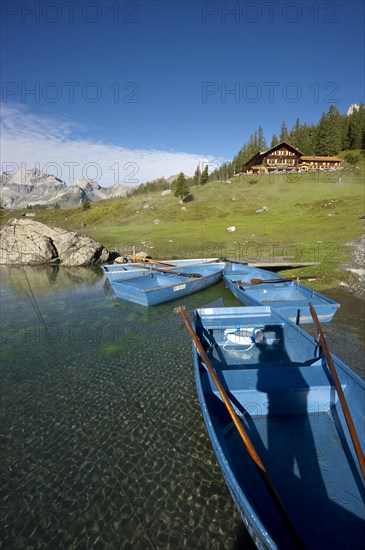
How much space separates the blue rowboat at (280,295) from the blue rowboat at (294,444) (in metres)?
4.29

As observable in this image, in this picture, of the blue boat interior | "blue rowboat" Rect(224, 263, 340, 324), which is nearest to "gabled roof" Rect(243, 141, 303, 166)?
"blue rowboat" Rect(224, 263, 340, 324)

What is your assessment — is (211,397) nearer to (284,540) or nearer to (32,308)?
(284,540)

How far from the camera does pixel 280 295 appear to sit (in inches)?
779

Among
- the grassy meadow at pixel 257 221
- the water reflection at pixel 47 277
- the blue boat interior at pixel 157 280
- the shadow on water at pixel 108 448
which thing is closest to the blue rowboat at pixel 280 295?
the shadow on water at pixel 108 448

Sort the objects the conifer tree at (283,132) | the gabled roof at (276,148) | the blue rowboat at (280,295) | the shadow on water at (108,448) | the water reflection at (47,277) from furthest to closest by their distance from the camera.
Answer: the conifer tree at (283,132), the gabled roof at (276,148), the water reflection at (47,277), the blue rowboat at (280,295), the shadow on water at (108,448)

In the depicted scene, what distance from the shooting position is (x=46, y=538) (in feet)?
20.0

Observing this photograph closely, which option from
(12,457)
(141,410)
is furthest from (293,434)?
(12,457)

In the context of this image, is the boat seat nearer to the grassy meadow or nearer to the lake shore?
the lake shore

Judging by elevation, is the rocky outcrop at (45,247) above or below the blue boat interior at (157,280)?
above

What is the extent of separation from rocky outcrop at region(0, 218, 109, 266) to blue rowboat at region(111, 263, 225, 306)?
14269 millimetres

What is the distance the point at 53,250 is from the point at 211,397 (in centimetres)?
3633

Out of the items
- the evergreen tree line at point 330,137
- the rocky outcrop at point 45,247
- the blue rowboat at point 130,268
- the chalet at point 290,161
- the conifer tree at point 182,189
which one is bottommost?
the blue rowboat at point 130,268

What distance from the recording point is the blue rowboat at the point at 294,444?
17.5ft

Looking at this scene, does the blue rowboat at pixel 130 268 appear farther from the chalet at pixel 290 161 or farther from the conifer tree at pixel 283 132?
the conifer tree at pixel 283 132
